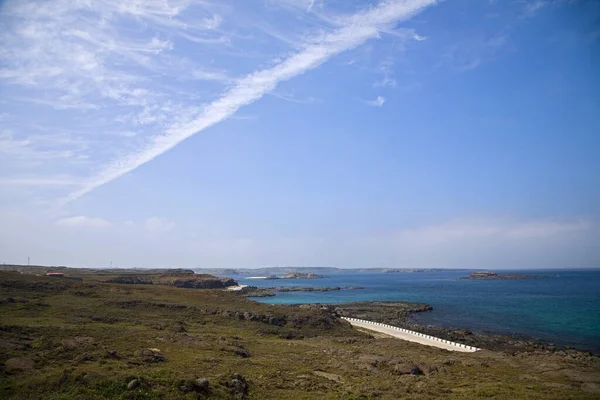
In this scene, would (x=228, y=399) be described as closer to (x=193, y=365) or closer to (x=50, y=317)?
(x=193, y=365)

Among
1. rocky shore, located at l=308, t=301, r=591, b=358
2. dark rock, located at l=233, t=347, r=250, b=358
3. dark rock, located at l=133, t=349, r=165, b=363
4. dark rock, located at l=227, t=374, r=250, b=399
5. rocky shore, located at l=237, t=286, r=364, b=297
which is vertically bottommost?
rocky shore, located at l=237, t=286, r=364, b=297

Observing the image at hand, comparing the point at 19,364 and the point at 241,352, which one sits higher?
the point at 19,364

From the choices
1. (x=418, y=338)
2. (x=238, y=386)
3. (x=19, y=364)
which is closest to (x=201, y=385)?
(x=238, y=386)

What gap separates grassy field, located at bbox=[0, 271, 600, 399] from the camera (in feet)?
56.9

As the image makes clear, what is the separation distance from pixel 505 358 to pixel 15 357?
3433 centimetres

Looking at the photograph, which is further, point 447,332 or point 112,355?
point 447,332

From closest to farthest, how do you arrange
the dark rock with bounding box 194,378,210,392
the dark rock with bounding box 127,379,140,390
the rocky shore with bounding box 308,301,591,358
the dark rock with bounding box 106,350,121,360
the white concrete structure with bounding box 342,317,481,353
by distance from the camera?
the dark rock with bounding box 127,379,140,390
the dark rock with bounding box 194,378,210,392
the dark rock with bounding box 106,350,121,360
the white concrete structure with bounding box 342,317,481,353
the rocky shore with bounding box 308,301,591,358

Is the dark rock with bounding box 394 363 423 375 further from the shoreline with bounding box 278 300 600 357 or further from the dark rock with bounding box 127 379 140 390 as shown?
the shoreline with bounding box 278 300 600 357

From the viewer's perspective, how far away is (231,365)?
23.7 metres

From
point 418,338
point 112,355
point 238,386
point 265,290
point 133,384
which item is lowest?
point 265,290

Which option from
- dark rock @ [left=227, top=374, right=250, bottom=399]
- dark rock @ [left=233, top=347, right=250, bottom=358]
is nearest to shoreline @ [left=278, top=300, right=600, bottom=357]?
dark rock @ [left=233, top=347, right=250, bottom=358]

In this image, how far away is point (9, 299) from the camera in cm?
4166

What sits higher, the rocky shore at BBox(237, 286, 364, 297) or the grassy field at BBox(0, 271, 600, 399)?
the grassy field at BBox(0, 271, 600, 399)

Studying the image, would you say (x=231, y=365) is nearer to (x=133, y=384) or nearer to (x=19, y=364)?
(x=133, y=384)
